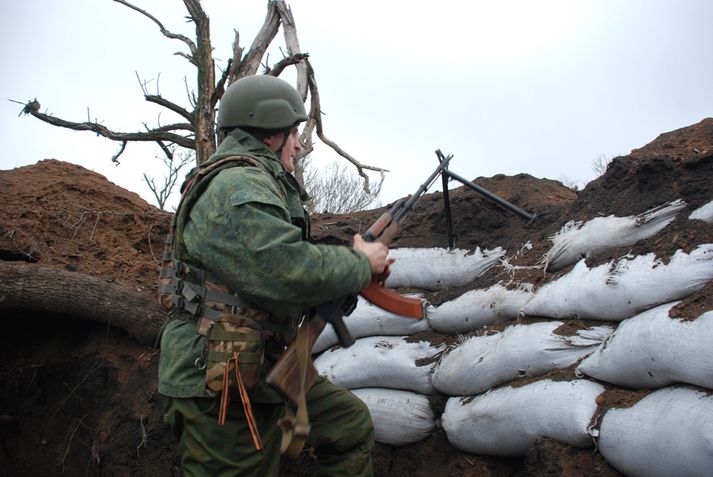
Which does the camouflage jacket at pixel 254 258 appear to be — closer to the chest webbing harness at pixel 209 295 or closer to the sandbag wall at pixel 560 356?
the chest webbing harness at pixel 209 295

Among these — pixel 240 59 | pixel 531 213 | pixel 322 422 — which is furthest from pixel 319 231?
pixel 240 59

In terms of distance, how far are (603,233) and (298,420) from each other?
1638 mm

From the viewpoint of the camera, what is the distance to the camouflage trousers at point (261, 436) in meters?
2.03

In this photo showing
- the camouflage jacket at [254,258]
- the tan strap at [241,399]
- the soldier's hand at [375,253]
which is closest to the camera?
the camouflage jacket at [254,258]

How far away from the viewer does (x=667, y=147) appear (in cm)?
328

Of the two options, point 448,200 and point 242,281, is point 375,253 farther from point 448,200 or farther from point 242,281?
point 448,200

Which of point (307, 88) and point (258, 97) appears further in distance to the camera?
point (307, 88)

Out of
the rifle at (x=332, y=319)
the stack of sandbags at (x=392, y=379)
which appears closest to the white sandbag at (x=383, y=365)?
the stack of sandbags at (x=392, y=379)

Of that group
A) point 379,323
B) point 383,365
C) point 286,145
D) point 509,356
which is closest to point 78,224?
point 379,323

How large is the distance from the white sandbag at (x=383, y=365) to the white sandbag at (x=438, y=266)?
1.31 feet

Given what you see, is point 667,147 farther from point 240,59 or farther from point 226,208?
point 240,59

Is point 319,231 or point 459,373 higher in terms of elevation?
point 319,231

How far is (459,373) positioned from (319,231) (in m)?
1.74

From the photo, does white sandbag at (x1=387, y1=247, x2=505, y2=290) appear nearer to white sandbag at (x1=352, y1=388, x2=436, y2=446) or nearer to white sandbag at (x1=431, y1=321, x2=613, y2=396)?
white sandbag at (x1=431, y1=321, x2=613, y2=396)
